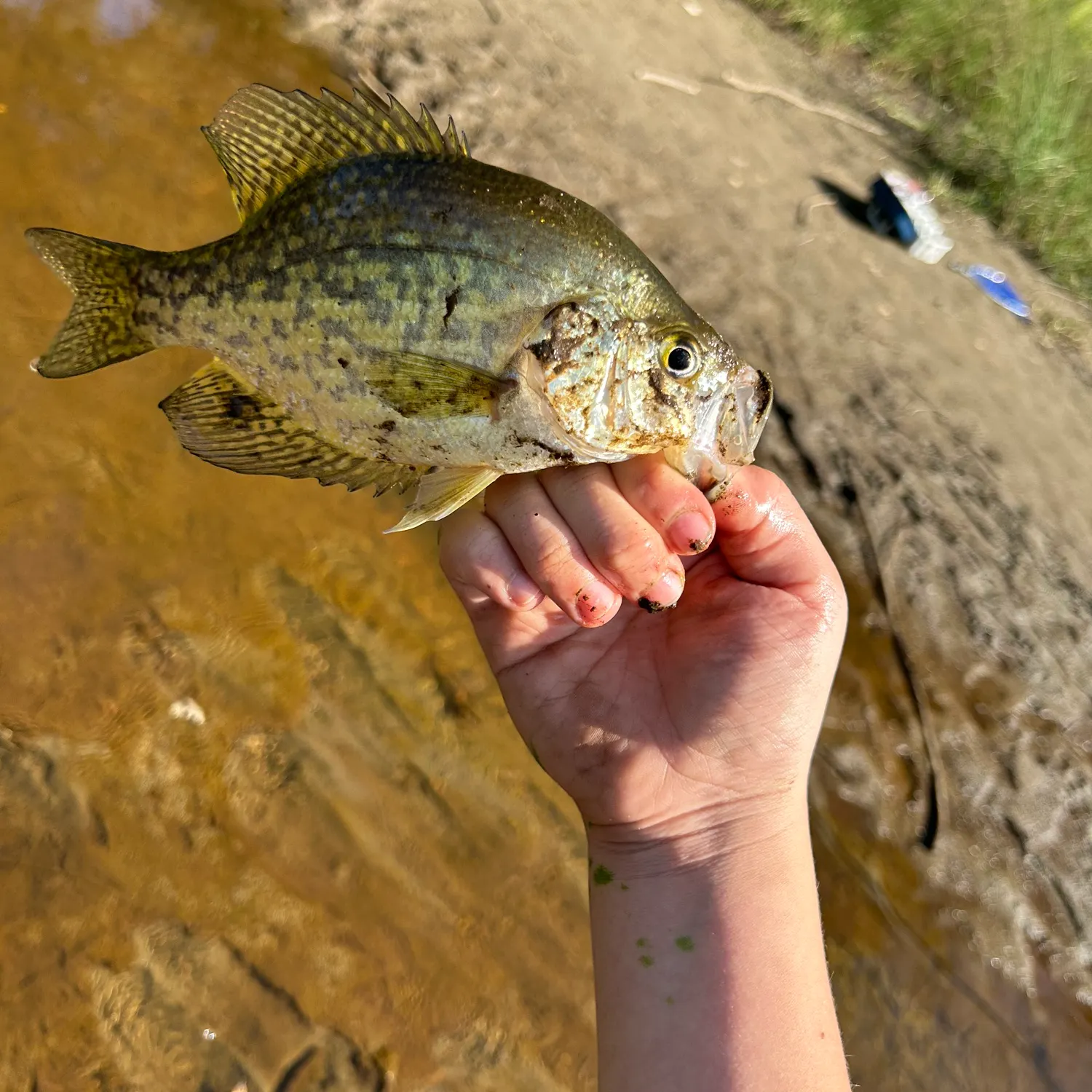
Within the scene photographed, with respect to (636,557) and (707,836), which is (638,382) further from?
(707,836)

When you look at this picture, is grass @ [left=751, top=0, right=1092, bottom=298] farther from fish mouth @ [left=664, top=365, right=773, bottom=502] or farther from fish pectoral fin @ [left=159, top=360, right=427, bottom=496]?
fish pectoral fin @ [left=159, top=360, right=427, bottom=496]

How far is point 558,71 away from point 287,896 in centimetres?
682

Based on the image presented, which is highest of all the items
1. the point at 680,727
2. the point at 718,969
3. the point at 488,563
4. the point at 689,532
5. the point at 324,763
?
the point at 689,532

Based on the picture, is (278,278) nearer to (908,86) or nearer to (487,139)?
(487,139)

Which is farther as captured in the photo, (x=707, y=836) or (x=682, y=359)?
(x=707, y=836)

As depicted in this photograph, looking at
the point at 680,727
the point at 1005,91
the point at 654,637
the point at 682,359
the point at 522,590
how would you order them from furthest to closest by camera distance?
the point at 1005,91 < the point at 654,637 < the point at 680,727 < the point at 522,590 < the point at 682,359

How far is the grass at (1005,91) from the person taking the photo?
27.5ft

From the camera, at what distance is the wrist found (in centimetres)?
226

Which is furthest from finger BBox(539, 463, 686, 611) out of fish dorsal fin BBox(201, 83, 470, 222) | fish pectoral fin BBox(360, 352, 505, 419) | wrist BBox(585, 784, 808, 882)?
fish dorsal fin BBox(201, 83, 470, 222)

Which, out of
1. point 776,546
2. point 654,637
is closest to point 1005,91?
point 776,546

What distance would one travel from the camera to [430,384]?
6.25 ft

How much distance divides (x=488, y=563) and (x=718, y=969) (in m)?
1.20

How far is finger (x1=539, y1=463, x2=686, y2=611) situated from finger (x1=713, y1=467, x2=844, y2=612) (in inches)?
16.0

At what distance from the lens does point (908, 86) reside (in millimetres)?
9430
